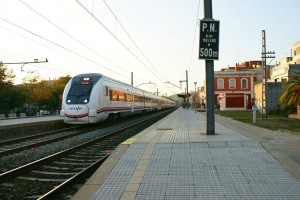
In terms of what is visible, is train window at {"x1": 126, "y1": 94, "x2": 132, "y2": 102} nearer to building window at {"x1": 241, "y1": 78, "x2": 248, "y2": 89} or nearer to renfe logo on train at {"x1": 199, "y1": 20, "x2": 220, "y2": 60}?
renfe logo on train at {"x1": 199, "y1": 20, "x2": 220, "y2": 60}

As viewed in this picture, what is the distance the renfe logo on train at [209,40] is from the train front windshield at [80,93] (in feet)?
36.2

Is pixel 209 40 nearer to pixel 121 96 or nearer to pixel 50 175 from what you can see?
pixel 50 175

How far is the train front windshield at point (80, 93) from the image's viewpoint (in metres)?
22.7

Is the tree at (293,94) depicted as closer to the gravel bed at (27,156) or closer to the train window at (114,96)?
the train window at (114,96)

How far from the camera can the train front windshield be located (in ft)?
74.6

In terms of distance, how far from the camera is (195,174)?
7273 mm

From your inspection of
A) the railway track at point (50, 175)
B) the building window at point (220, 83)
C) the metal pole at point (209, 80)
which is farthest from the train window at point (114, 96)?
the building window at point (220, 83)

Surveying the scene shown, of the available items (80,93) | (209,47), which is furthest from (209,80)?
(80,93)

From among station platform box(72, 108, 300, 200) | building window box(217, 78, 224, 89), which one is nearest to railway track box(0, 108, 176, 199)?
station platform box(72, 108, 300, 200)

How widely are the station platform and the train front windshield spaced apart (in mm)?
13210

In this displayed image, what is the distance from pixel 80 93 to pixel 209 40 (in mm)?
11714

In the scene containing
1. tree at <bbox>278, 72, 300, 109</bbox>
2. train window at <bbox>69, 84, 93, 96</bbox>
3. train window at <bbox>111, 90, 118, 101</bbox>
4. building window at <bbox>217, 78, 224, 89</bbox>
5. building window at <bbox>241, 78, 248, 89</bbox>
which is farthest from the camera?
building window at <bbox>217, 78, 224, 89</bbox>

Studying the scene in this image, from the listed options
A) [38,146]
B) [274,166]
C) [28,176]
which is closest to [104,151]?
[38,146]

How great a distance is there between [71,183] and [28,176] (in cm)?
157
